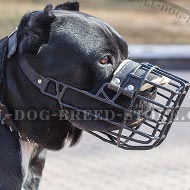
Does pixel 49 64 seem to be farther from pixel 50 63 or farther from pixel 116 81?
pixel 116 81

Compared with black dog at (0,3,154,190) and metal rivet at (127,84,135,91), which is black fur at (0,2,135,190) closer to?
black dog at (0,3,154,190)

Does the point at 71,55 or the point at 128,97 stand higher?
the point at 71,55

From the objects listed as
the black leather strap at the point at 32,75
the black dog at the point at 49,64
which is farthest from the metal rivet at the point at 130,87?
the black leather strap at the point at 32,75

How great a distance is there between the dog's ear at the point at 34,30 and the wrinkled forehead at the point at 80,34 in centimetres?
4

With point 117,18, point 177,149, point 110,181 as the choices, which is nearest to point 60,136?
point 110,181

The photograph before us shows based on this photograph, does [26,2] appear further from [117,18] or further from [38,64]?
[38,64]

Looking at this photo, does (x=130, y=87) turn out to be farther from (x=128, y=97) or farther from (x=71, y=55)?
(x=71, y=55)

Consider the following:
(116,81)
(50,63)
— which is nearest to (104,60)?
(116,81)

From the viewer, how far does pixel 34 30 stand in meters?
2.89

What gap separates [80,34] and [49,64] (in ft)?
0.68

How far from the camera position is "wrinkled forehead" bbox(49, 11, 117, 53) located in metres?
2.88

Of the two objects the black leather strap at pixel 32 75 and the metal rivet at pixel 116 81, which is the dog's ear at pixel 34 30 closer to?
the black leather strap at pixel 32 75

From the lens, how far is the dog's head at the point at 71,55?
287 centimetres

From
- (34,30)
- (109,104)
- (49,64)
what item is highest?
(34,30)
